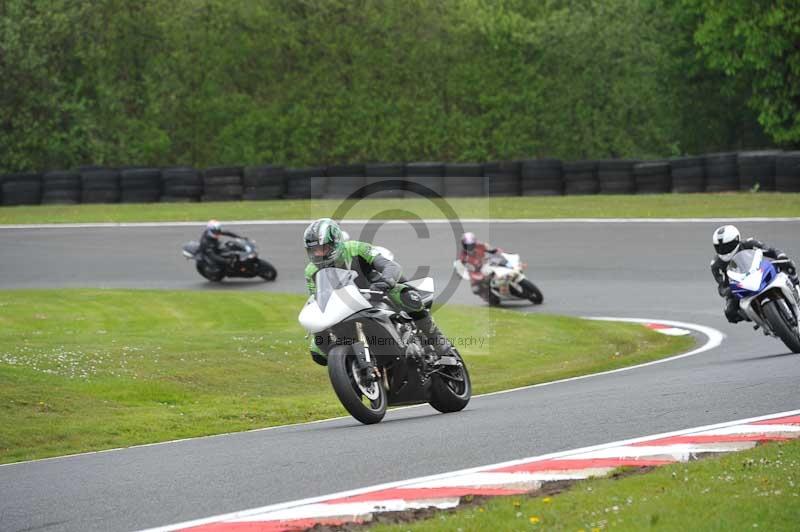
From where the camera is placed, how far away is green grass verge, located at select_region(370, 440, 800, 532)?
5.79m

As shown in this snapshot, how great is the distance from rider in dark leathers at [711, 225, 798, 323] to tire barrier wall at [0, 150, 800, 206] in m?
19.1

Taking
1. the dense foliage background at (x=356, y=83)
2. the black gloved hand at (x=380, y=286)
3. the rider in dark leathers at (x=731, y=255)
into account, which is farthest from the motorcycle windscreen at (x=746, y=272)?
the dense foliage background at (x=356, y=83)

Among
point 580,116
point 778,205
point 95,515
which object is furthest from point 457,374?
point 580,116

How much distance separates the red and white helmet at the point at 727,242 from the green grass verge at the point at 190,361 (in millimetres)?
2317

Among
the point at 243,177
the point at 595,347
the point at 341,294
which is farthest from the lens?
the point at 243,177

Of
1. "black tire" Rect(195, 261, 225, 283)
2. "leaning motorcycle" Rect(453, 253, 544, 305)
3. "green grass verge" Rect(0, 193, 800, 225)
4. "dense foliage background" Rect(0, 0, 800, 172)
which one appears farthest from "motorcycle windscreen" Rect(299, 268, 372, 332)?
"dense foliage background" Rect(0, 0, 800, 172)

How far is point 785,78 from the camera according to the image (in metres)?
36.3

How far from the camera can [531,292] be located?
2191 cm

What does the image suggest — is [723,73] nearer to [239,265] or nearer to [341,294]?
[239,265]

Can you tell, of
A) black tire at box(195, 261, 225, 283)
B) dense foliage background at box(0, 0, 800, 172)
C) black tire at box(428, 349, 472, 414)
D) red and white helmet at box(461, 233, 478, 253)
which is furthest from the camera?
dense foliage background at box(0, 0, 800, 172)

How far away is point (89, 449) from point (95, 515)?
12.0 ft

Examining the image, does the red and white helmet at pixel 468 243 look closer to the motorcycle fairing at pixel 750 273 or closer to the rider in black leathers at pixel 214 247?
the rider in black leathers at pixel 214 247

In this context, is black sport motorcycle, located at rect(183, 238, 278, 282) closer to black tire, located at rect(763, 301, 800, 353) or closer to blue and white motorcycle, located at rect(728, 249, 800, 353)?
blue and white motorcycle, located at rect(728, 249, 800, 353)

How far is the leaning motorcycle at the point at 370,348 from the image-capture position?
9.27m
